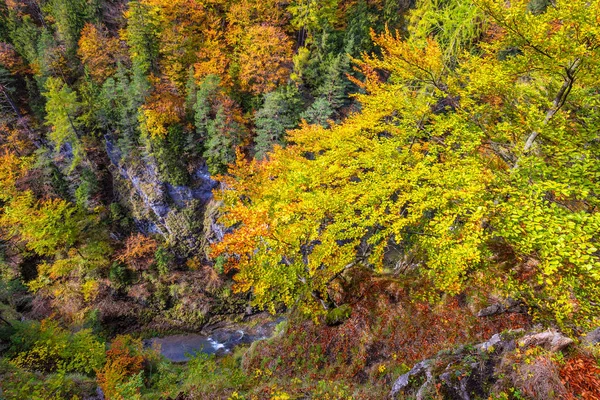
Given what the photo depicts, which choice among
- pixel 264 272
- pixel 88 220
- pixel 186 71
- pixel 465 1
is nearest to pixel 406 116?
pixel 465 1

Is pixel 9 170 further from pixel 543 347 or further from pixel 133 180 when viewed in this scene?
pixel 543 347

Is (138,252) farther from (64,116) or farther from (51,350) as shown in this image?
(64,116)

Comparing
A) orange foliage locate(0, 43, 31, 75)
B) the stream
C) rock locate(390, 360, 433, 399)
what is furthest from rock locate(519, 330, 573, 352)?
orange foliage locate(0, 43, 31, 75)

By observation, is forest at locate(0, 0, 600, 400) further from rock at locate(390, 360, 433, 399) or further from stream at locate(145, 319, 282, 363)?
stream at locate(145, 319, 282, 363)

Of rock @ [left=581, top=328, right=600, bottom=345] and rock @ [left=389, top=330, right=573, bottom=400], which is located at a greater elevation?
Answer: rock @ [left=581, top=328, right=600, bottom=345]

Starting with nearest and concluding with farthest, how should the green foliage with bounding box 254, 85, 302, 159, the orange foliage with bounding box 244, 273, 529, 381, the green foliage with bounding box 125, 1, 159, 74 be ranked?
1. the orange foliage with bounding box 244, 273, 529, 381
2. the green foliage with bounding box 254, 85, 302, 159
3. the green foliage with bounding box 125, 1, 159, 74

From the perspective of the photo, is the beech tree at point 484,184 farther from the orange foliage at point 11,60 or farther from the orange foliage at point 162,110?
the orange foliage at point 11,60

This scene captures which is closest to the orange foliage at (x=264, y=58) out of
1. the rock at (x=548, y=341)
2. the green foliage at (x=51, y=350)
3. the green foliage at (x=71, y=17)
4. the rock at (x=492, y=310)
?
the green foliage at (x=71, y=17)
